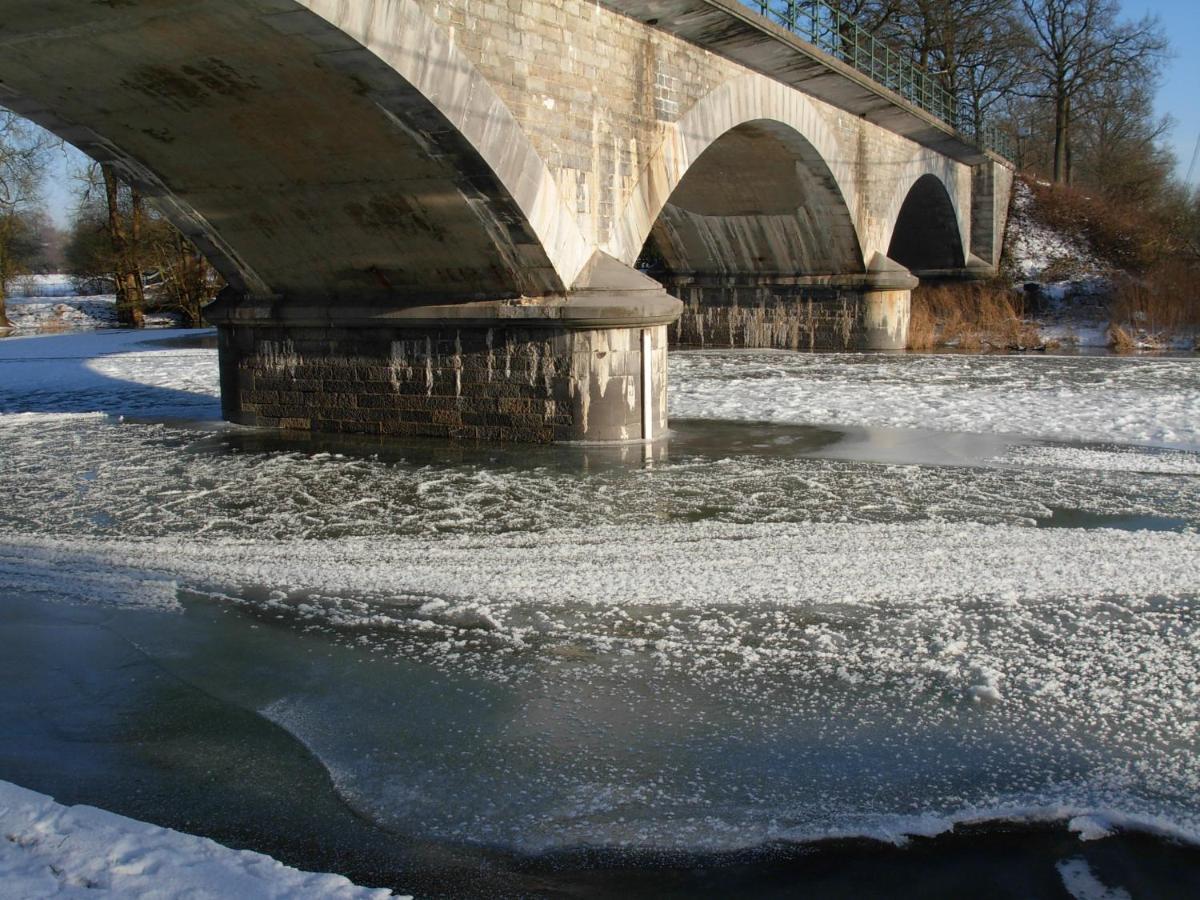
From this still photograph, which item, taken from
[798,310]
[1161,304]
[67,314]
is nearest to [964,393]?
[798,310]

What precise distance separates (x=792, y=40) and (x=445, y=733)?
12.9 meters

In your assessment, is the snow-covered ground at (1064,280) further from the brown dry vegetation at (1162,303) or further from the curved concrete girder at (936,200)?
the curved concrete girder at (936,200)

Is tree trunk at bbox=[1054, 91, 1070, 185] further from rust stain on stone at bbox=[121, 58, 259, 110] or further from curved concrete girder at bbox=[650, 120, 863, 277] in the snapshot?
rust stain on stone at bbox=[121, 58, 259, 110]

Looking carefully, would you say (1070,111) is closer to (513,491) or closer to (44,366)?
(44,366)

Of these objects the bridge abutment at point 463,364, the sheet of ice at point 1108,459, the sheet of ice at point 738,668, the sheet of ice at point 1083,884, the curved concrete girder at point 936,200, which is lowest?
the sheet of ice at point 1083,884

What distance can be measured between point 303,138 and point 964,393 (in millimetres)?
8706

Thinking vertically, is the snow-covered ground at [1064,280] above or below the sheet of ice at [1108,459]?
above

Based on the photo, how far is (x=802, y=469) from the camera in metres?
9.87

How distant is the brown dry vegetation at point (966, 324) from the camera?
23.8 meters

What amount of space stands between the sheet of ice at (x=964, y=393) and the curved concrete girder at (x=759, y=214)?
2865mm

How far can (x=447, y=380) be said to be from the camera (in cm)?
1233

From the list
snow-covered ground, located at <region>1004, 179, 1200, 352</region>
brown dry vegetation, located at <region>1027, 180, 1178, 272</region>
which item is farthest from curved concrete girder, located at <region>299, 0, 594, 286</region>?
brown dry vegetation, located at <region>1027, 180, 1178, 272</region>

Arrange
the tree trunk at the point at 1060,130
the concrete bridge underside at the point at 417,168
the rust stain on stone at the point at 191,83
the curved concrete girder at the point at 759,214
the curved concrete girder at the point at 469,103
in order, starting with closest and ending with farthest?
the curved concrete girder at the point at 469,103 < the concrete bridge underside at the point at 417,168 < the rust stain on stone at the point at 191,83 < the curved concrete girder at the point at 759,214 < the tree trunk at the point at 1060,130

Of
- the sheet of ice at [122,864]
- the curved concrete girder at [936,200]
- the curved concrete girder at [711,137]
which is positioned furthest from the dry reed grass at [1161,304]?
the sheet of ice at [122,864]
